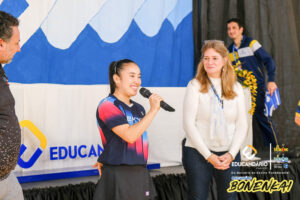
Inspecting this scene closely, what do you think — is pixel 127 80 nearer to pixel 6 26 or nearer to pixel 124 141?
pixel 124 141

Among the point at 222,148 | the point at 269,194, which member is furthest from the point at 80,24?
the point at 269,194

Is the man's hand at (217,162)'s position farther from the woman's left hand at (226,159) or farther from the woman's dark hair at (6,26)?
the woman's dark hair at (6,26)

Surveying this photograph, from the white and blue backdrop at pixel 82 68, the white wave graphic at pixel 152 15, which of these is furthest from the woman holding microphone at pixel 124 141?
the white wave graphic at pixel 152 15

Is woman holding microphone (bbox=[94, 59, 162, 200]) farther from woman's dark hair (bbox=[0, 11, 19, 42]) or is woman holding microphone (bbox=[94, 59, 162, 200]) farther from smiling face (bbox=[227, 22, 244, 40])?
smiling face (bbox=[227, 22, 244, 40])

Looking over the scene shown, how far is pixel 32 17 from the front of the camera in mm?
3367

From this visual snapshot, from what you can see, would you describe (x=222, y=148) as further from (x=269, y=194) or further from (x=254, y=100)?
(x=254, y=100)

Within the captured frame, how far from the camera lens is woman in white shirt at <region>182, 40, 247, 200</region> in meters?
2.02

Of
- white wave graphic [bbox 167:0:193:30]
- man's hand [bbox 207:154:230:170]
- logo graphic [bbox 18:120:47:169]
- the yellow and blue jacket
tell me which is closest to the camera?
man's hand [bbox 207:154:230:170]

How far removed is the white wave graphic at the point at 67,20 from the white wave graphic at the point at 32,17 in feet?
0.19

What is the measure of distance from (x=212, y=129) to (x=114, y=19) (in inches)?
88.1

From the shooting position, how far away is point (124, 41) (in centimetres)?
388

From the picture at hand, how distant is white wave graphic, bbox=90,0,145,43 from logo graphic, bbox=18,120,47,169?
1254 millimetres

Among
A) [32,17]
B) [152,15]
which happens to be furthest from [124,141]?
[152,15]

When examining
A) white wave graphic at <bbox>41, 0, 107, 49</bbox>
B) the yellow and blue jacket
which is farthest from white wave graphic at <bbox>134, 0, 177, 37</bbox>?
the yellow and blue jacket
